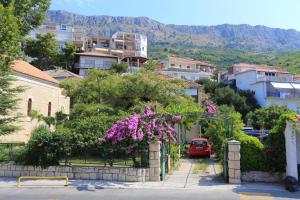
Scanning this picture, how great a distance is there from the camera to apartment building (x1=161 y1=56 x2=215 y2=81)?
90625 millimetres

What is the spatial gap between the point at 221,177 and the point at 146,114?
15.4 ft

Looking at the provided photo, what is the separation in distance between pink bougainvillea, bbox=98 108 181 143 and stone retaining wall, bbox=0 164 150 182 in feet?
4.43

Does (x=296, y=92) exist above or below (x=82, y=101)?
above

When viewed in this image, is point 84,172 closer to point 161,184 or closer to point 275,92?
point 161,184

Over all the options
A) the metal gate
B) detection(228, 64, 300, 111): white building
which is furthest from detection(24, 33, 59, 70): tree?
the metal gate

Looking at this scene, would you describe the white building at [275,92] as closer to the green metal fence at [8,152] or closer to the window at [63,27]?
the green metal fence at [8,152]

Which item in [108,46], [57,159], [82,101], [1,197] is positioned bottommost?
[1,197]

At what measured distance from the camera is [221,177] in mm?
16828

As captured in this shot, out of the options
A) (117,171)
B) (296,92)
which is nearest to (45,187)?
(117,171)

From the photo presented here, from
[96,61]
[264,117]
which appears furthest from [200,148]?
[96,61]

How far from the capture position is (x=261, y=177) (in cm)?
1577

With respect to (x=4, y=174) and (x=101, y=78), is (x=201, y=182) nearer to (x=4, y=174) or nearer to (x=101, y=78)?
(x=4, y=174)

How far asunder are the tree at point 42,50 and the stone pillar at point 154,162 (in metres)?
52.1

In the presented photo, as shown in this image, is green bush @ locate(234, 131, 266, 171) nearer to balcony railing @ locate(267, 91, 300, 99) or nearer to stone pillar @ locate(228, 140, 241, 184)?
stone pillar @ locate(228, 140, 241, 184)
